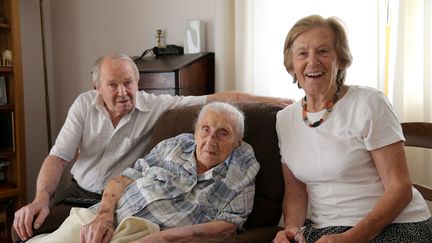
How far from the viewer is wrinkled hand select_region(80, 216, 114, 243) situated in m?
1.39

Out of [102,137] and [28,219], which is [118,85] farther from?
[28,219]

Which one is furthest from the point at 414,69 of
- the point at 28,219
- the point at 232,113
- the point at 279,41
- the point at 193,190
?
the point at 28,219

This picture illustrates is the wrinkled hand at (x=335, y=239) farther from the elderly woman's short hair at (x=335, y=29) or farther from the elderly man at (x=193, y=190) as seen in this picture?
the elderly woman's short hair at (x=335, y=29)

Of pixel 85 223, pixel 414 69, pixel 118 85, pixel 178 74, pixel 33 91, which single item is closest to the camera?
pixel 85 223

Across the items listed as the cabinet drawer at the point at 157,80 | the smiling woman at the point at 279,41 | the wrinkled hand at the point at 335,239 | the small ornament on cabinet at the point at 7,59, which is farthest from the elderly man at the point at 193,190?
the small ornament on cabinet at the point at 7,59

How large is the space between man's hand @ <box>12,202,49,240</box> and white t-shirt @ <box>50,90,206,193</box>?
32 cm

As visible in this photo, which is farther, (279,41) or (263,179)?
(279,41)

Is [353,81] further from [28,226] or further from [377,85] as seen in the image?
[28,226]

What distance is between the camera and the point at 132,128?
1944 mm

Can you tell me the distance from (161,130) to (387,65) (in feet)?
3.80

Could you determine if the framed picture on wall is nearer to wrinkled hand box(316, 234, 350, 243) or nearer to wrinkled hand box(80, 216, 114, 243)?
wrinkled hand box(80, 216, 114, 243)

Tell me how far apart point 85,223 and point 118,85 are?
25.5 inches

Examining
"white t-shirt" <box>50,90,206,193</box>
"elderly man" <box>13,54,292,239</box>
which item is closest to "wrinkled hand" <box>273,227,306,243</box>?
"elderly man" <box>13,54,292,239</box>

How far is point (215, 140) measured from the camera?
153cm
